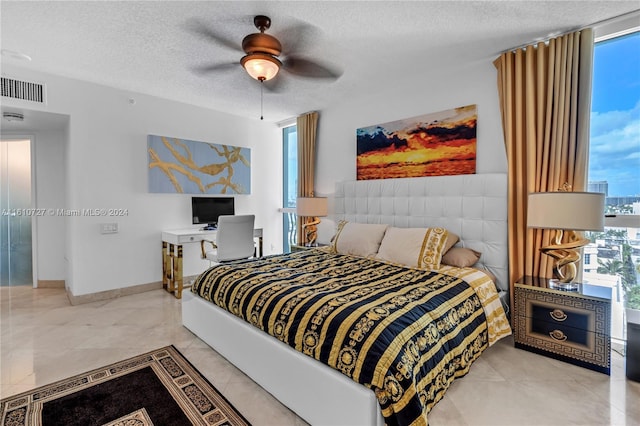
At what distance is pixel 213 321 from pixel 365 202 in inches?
91.9

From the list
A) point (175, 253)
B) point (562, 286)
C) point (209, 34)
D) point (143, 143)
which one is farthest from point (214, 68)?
point (562, 286)

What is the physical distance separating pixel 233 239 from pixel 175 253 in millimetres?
810

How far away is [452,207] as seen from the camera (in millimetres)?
3277

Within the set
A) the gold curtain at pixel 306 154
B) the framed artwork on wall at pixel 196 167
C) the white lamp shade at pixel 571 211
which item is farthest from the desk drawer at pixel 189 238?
the white lamp shade at pixel 571 211

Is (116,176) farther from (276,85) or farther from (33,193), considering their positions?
(276,85)

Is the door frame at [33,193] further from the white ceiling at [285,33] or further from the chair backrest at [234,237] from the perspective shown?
the chair backrest at [234,237]

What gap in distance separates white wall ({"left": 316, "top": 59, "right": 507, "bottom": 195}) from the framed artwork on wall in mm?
1325

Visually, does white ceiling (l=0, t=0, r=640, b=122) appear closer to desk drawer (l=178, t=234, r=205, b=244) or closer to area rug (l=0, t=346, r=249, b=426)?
desk drawer (l=178, t=234, r=205, b=244)

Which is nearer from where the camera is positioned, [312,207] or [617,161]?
[617,161]

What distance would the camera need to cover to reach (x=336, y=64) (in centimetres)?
319

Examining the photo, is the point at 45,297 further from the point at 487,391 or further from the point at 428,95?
the point at 428,95

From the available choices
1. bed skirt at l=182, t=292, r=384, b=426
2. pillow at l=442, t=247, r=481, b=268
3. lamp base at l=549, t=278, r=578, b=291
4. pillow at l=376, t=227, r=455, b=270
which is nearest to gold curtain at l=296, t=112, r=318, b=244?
pillow at l=376, t=227, r=455, b=270

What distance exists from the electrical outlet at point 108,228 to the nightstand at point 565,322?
4472 mm

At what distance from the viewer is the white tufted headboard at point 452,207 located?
2.96m
